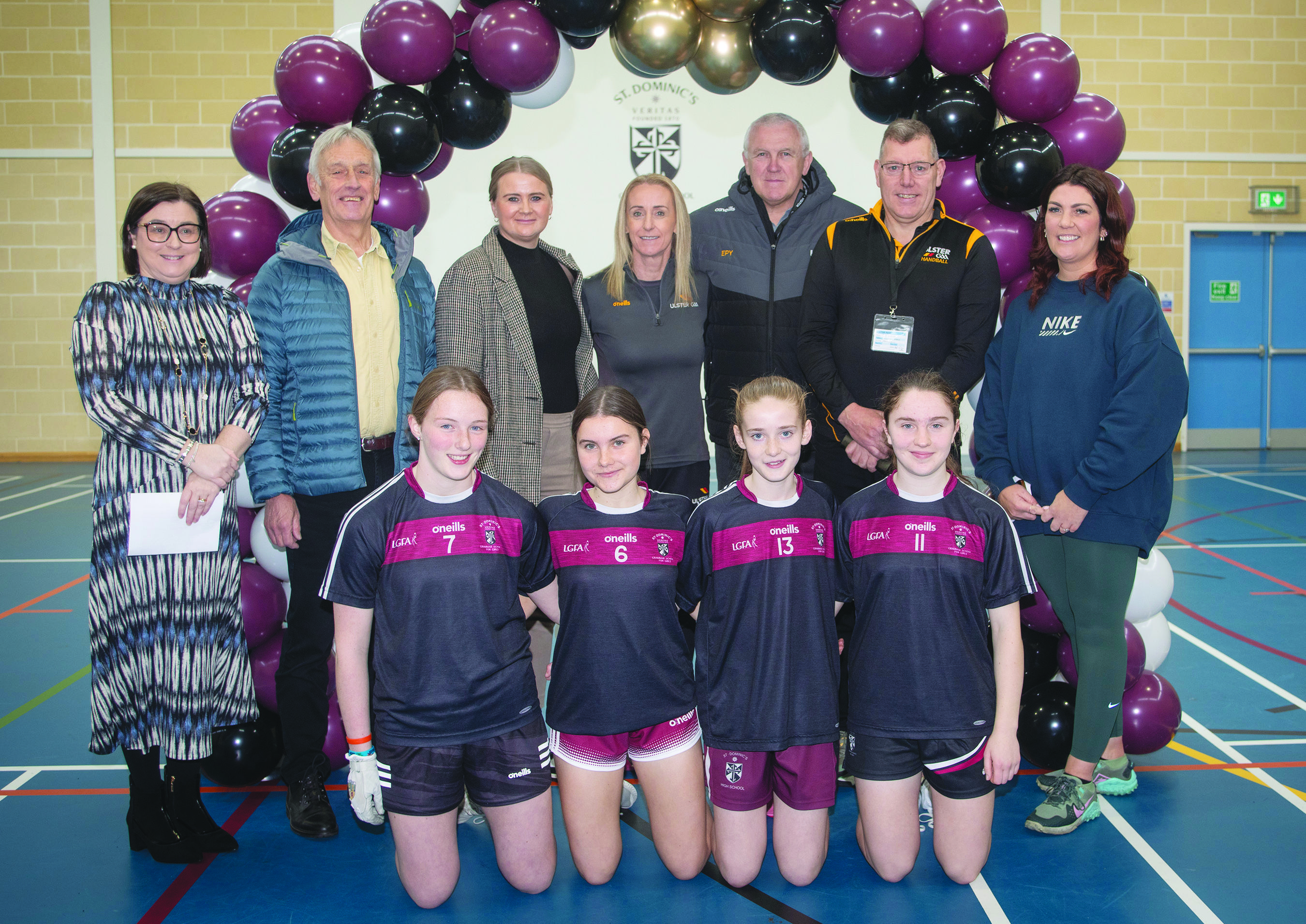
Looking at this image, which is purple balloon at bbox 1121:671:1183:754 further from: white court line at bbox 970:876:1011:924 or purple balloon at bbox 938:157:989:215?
purple balloon at bbox 938:157:989:215

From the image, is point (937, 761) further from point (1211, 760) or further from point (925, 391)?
point (1211, 760)

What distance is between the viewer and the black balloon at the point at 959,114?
3434 millimetres

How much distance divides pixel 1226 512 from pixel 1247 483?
1.61 metres

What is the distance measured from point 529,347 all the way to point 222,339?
0.93 m

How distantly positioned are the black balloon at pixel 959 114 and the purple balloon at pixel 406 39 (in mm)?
1779

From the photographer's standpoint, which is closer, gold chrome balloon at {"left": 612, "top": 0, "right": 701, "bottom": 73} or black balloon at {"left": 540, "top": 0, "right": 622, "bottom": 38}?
black balloon at {"left": 540, "top": 0, "right": 622, "bottom": 38}

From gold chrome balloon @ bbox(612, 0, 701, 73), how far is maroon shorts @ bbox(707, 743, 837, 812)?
2548 millimetres

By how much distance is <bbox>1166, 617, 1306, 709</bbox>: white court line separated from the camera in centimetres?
363

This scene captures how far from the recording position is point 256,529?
3295 millimetres

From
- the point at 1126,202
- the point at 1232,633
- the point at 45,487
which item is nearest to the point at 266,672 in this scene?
the point at 1126,202

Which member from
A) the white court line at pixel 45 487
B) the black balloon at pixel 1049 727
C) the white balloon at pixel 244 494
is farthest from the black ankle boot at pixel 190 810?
the white court line at pixel 45 487

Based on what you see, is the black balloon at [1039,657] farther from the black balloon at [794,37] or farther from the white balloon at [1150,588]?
the black balloon at [794,37]

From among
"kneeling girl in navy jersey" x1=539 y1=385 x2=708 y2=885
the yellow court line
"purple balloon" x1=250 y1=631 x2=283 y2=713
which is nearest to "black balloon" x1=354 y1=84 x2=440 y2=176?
"kneeling girl in navy jersey" x1=539 y1=385 x2=708 y2=885

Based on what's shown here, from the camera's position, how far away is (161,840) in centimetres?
260
